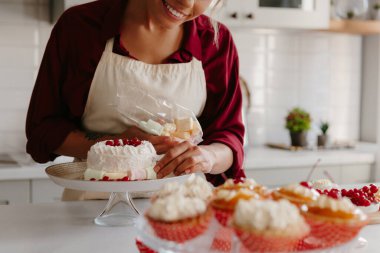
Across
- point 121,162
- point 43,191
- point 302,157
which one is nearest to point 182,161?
point 121,162

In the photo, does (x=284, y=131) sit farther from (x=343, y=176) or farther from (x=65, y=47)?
(x=65, y=47)

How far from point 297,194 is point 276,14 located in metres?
2.07

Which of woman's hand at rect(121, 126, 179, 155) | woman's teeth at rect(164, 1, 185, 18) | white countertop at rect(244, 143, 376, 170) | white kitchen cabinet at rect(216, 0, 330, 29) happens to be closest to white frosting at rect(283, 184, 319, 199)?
woman's hand at rect(121, 126, 179, 155)

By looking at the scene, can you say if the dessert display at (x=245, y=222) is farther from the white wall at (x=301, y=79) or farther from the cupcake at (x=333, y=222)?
the white wall at (x=301, y=79)

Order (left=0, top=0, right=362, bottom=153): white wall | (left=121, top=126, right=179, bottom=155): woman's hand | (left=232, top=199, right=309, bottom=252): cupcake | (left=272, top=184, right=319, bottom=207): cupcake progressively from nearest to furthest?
1. (left=232, top=199, right=309, bottom=252): cupcake
2. (left=272, top=184, right=319, bottom=207): cupcake
3. (left=121, top=126, right=179, bottom=155): woman's hand
4. (left=0, top=0, right=362, bottom=153): white wall

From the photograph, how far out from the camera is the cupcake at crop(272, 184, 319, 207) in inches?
33.4

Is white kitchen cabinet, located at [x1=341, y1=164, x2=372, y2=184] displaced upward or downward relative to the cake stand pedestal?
downward

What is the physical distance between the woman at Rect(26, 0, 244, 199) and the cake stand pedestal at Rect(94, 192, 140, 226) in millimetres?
233

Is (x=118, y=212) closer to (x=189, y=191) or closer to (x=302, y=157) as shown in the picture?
(x=189, y=191)

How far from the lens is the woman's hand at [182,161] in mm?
1229

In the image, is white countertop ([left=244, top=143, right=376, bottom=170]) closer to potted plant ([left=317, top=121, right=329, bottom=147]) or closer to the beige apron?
potted plant ([left=317, top=121, right=329, bottom=147])

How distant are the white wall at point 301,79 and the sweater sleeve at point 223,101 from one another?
1508 millimetres

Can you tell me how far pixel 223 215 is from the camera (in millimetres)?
784

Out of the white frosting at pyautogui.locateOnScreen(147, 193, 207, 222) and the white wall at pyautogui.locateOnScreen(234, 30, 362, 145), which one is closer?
the white frosting at pyautogui.locateOnScreen(147, 193, 207, 222)
